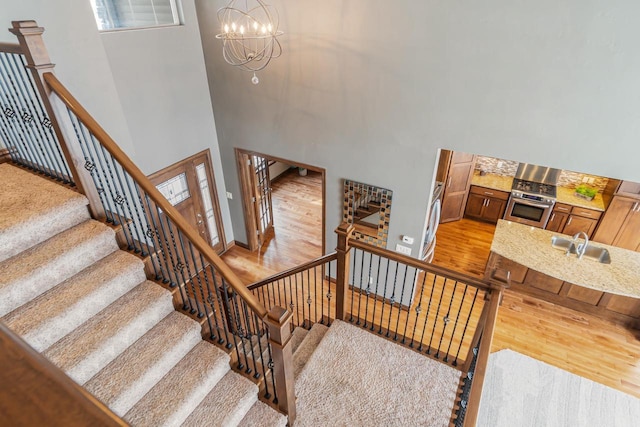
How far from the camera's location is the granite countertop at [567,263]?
4539 millimetres

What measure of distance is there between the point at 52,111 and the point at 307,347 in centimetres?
280

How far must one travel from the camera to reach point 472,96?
12.0 ft

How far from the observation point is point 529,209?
6.67 meters

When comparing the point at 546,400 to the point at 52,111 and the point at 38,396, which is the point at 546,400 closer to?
the point at 38,396

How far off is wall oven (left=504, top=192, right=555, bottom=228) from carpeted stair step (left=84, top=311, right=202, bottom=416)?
20.7ft

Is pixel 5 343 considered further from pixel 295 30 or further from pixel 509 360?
pixel 509 360

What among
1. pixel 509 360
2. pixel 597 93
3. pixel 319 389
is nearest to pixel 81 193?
pixel 319 389

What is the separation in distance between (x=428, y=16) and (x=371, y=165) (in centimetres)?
175

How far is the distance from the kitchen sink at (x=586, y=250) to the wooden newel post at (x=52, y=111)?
230 inches

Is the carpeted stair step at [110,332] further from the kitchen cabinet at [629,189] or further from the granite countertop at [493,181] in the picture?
the kitchen cabinet at [629,189]

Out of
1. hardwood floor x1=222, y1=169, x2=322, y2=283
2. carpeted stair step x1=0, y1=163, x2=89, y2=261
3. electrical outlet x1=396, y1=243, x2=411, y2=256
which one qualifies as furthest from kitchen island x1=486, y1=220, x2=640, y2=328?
carpeted stair step x1=0, y1=163, x2=89, y2=261

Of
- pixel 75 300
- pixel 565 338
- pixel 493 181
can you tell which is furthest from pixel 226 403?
pixel 493 181

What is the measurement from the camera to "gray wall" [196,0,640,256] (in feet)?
10.1

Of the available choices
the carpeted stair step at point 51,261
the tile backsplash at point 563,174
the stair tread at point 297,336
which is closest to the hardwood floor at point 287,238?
the stair tread at point 297,336
